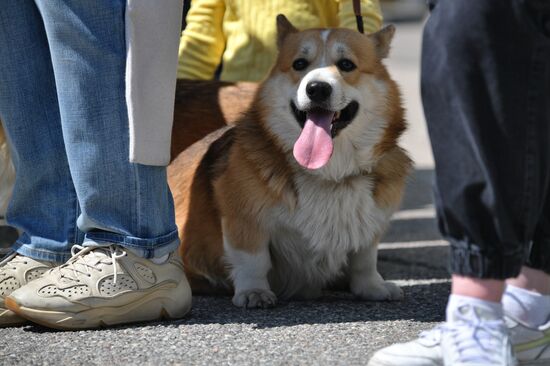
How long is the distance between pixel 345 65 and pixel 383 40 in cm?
26

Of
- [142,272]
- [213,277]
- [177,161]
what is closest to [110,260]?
[142,272]

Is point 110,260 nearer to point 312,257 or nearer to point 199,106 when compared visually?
point 312,257

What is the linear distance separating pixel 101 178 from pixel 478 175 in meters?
1.24

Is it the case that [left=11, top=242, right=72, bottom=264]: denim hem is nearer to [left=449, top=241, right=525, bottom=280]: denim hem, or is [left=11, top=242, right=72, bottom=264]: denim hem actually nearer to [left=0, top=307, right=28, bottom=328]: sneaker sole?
[left=0, top=307, right=28, bottom=328]: sneaker sole

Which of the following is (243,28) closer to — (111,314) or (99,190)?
(99,190)

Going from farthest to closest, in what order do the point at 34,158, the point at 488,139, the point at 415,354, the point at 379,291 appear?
the point at 379,291, the point at 34,158, the point at 415,354, the point at 488,139

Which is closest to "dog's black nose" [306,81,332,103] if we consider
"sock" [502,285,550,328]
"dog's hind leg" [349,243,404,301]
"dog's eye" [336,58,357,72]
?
"dog's eye" [336,58,357,72]

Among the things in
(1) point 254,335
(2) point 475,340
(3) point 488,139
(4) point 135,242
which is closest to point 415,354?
(2) point 475,340

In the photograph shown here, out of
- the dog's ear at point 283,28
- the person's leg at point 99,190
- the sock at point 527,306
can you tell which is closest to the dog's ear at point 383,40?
the dog's ear at point 283,28

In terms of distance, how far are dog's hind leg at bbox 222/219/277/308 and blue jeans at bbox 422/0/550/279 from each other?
1.31 metres

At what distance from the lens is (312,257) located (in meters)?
3.26

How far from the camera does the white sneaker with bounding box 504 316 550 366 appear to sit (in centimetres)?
219

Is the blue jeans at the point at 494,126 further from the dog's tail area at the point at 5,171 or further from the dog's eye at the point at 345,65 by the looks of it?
the dog's tail area at the point at 5,171

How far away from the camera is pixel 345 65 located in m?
3.33
